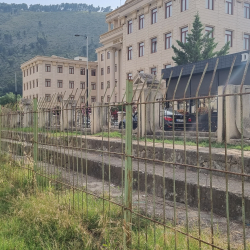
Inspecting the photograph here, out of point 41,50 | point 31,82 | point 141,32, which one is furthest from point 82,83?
point 41,50

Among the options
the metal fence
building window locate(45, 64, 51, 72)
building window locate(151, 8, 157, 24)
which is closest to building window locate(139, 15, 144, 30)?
building window locate(151, 8, 157, 24)

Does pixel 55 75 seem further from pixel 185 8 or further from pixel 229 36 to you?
pixel 229 36

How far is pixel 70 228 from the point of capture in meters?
4.07

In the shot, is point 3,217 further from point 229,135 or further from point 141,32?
point 141,32

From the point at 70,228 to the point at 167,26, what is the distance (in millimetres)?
28368

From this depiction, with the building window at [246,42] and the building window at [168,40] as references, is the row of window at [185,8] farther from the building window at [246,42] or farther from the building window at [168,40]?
the building window at [246,42]

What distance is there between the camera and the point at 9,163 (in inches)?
290

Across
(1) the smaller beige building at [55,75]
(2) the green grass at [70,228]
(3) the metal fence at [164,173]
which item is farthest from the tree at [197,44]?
(1) the smaller beige building at [55,75]

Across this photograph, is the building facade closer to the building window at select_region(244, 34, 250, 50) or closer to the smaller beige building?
the building window at select_region(244, 34, 250, 50)

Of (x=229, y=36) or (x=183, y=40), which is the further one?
(x=229, y=36)

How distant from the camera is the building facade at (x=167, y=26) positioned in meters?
27.8

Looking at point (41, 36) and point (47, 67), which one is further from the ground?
point (41, 36)

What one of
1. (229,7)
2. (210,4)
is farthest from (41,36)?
(210,4)

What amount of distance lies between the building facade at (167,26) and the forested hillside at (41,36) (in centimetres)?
5616
